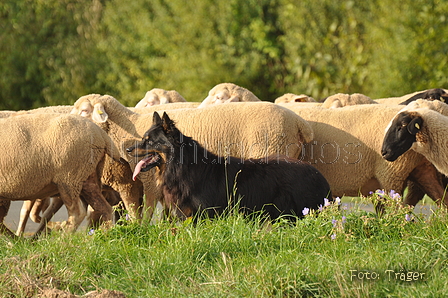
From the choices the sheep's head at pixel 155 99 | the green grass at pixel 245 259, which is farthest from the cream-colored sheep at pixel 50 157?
the sheep's head at pixel 155 99

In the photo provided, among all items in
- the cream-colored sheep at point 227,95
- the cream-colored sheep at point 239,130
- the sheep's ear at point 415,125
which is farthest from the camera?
the cream-colored sheep at point 227,95

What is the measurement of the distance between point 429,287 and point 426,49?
39.3ft

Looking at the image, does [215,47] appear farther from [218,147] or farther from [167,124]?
[167,124]

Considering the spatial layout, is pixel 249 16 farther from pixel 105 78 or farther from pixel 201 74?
pixel 105 78

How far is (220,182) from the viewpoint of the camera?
5488mm

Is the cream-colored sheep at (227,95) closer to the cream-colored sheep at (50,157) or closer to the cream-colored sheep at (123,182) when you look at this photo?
the cream-colored sheep at (123,182)

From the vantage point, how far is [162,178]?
5.64m

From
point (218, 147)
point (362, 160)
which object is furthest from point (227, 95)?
point (362, 160)

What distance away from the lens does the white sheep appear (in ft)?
20.6

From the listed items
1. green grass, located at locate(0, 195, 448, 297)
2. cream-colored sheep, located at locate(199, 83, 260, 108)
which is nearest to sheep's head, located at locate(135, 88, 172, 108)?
cream-colored sheep, located at locate(199, 83, 260, 108)

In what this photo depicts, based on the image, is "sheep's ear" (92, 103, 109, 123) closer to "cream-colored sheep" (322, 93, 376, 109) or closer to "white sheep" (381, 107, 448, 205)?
"white sheep" (381, 107, 448, 205)

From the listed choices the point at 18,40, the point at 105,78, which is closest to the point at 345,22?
the point at 105,78

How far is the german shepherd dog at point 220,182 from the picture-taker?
5.47 metres

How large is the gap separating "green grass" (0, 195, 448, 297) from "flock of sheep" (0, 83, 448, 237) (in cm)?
103
